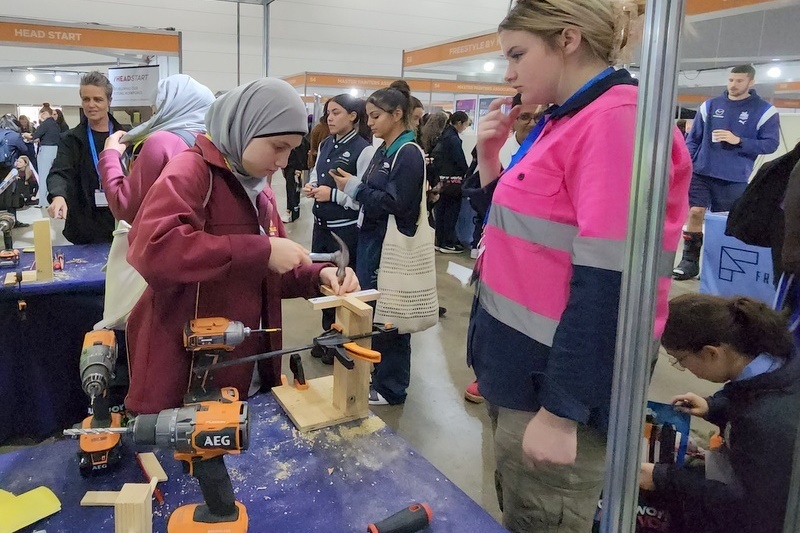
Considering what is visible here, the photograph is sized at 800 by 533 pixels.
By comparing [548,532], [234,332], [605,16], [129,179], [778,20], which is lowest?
[548,532]

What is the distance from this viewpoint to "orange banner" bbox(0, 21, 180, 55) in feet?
12.8

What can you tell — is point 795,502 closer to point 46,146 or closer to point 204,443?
point 204,443

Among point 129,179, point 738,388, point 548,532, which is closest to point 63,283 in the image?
point 129,179

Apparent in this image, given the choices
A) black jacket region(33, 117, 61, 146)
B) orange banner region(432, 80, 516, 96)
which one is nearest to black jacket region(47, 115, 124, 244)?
black jacket region(33, 117, 61, 146)

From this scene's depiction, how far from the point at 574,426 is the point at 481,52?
4.40 meters

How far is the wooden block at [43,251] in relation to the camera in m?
2.03

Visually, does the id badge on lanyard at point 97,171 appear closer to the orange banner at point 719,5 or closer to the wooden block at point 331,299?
the wooden block at point 331,299

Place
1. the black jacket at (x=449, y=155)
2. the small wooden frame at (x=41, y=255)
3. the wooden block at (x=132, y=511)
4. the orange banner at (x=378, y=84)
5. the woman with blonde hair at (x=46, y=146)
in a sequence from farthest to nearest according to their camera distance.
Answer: the orange banner at (x=378, y=84)
the woman with blonde hair at (x=46, y=146)
the black jacket at (x=449, y=155)
the small wooden frame at (x=41, y=255)
the wooden block at (x=132, y=511)

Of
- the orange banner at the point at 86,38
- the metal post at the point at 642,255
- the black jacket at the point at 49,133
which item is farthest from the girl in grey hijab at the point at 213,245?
the black jacket at the point at 49,133

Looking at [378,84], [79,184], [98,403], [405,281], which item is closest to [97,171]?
[79,184]

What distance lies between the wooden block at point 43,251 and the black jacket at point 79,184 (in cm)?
52

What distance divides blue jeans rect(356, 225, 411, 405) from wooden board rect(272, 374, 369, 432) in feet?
3.69

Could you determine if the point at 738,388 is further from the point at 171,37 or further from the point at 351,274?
the point at 171,37

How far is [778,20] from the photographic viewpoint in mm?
1804
